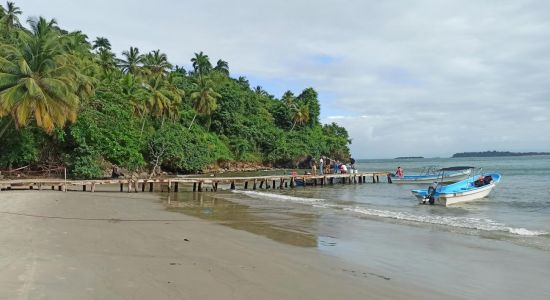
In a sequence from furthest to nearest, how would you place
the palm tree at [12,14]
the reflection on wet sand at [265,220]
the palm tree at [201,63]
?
the palm tree at [201,63] → the palm tree at [12,14] → the reflection on wet sand at [265,220]

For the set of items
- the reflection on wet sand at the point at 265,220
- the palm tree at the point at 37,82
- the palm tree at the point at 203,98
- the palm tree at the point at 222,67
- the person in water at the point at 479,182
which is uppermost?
the palm tree at the point at 222,67

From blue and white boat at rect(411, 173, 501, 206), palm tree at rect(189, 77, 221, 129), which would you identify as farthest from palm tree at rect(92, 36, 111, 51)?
blue and white boat at rect(411, 173, 501, 206)

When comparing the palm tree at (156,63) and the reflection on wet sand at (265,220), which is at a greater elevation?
the palm tree at (156,63)

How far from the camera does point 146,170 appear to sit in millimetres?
44438

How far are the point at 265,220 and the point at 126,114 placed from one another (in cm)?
2634

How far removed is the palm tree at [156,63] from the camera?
205 ft

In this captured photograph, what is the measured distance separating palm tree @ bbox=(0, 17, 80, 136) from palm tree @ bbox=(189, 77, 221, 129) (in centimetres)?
3030

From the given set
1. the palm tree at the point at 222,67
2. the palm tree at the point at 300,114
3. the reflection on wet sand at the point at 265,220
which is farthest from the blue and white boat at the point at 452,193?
the palm tree at the point at 222,67

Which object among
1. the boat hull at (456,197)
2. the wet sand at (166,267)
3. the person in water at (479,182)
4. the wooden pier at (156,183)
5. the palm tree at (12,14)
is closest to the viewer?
the wet sand at (166,267)

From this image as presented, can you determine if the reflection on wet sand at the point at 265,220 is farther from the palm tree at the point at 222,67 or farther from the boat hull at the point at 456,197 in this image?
the palm tree at the point at 222,67

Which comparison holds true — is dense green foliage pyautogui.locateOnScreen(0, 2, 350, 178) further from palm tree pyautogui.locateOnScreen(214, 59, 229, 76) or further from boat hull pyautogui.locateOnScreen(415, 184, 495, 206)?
boat hull pyautogui.locateOnScreen(415, 184, 495, 206)

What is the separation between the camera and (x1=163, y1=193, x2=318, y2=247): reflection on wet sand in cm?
1154

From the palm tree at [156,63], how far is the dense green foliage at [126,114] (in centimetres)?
14

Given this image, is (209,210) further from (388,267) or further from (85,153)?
(85,153)
